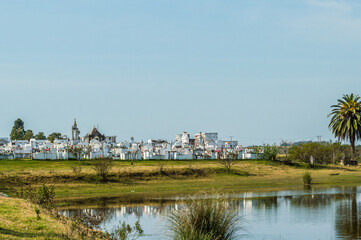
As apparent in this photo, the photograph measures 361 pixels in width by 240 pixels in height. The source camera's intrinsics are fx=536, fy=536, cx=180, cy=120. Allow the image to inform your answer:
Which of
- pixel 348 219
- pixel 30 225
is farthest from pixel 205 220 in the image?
pixel 348 219

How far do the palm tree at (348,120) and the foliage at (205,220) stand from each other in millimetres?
78504

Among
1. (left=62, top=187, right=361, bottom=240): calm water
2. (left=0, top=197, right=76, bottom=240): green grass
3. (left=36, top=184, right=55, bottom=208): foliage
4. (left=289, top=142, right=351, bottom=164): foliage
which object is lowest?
(left=62, top=187, right=361, bottom=240): calm water

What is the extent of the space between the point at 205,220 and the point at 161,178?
165 ft

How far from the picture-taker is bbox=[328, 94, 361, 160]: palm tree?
95.2m

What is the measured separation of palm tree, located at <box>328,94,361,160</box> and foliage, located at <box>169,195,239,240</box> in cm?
7850

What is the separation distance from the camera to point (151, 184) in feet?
216

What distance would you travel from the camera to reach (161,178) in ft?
229

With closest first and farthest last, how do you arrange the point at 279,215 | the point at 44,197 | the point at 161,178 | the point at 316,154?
the point at 44,197, the point at 279,215, the point at 161,178, the point at 316,154

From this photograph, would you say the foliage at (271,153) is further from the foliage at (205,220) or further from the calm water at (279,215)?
the foliage at (205,220)

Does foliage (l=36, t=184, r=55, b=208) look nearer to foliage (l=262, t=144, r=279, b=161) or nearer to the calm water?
the calm water

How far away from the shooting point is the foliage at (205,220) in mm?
19547

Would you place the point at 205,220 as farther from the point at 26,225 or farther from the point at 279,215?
the point at 279,215

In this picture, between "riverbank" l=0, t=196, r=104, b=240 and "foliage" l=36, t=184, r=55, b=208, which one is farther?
"foliage" l=36, t=184, r=55, b=208

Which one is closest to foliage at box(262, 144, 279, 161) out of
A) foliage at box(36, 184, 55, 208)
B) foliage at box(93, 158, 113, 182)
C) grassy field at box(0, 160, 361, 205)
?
grassy field at box(0, 160, 361, 205)
